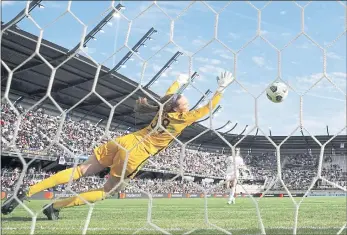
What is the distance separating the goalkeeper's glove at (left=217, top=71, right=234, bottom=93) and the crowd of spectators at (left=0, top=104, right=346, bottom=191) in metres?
5.56

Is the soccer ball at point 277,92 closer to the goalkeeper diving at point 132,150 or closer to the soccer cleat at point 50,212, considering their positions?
the goalkeeper diving at point 132,150

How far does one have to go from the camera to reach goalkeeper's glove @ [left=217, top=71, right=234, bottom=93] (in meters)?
2.81

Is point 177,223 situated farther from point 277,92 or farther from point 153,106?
point 277,92

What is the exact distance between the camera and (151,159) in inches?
671

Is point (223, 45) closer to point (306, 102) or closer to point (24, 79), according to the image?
point (306, 102)

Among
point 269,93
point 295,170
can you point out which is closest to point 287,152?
point 295,170

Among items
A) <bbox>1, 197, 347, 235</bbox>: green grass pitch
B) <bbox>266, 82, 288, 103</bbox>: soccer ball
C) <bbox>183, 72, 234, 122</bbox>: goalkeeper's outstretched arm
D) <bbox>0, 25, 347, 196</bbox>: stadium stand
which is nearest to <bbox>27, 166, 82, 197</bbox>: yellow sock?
<bbox>1, 197, 347, 235</bbox>: green grass pitch

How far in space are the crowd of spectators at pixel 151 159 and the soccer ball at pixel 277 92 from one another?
426 centimetres

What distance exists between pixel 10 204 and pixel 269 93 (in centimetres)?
273

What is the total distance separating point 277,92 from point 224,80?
1496 mm

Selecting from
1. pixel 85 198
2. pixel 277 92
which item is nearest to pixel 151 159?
pixel 277 92

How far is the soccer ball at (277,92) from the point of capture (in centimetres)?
415

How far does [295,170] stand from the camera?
2500cm

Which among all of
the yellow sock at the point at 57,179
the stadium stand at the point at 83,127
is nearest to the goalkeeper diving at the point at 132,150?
the yellow sock at the point at 57,179
